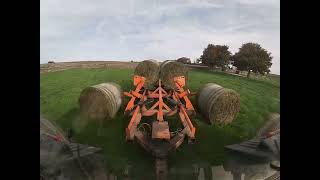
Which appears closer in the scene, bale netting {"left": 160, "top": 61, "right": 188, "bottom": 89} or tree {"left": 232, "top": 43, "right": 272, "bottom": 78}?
tree {"left": 232, "top": 43, "right": 272, "bottom": 78}

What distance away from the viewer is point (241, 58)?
8695 mm

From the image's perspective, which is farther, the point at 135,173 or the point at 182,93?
the point at 182,93

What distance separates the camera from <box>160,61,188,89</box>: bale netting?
8.69 m

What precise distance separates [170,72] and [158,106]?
77 cm

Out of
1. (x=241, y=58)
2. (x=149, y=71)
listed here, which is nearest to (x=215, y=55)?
(x=241, y=58)

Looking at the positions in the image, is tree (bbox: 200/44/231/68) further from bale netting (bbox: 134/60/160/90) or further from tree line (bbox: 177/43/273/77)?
bale netting (bbox: 134/60/160/90)

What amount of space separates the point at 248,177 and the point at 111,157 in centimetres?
265

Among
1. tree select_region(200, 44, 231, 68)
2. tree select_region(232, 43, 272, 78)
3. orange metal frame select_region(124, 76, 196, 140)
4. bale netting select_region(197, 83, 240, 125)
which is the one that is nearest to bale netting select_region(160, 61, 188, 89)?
orange metal frame select_region(124, 76, 196, 140)

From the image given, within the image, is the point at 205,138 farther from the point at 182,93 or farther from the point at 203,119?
the point at 182,93

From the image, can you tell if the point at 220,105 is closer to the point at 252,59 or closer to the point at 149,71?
the point at 252,59

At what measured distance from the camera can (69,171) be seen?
26.1 feet

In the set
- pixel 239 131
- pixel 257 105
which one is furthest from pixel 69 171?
pixel 257 105

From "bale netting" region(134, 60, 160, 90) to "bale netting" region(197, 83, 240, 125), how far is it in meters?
1.19

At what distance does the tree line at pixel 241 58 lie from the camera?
8.52m
